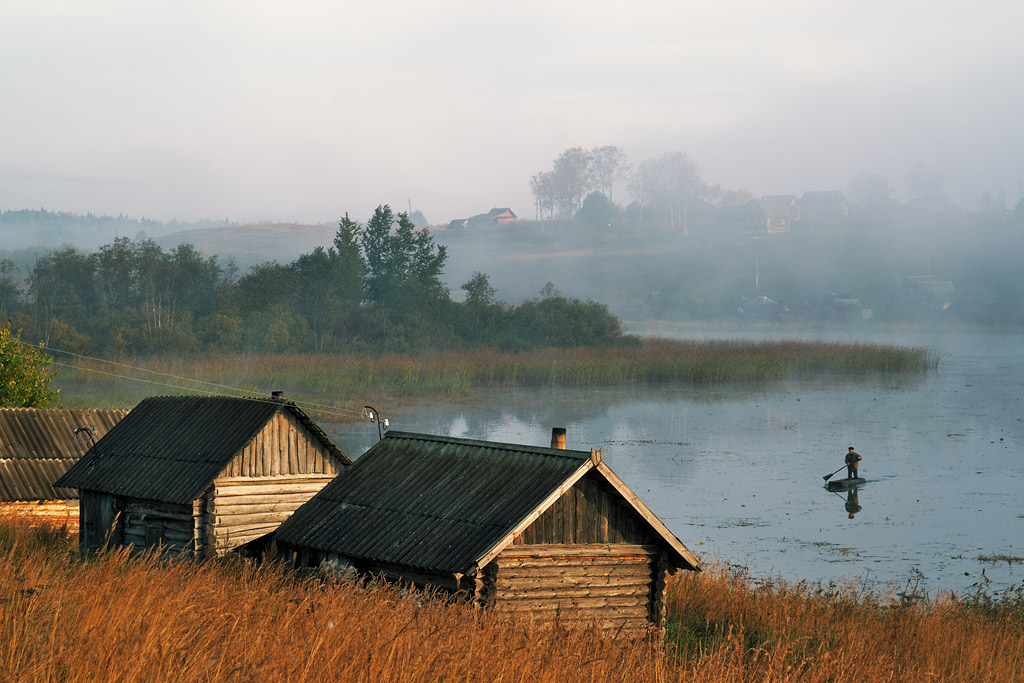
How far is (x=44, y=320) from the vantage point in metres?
83.6

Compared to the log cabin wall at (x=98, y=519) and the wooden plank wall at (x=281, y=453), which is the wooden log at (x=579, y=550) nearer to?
the wooden plank wall at (x=281, y=453)

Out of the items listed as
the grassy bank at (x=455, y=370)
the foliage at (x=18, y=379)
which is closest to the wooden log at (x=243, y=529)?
the foliage at (x=18, y=379)

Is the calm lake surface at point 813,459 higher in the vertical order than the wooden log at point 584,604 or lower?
lower

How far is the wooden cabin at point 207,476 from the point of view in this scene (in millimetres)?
21344

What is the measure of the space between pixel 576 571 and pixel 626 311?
16112 centimetres

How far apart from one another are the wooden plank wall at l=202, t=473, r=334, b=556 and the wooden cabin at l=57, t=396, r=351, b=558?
0.07 ft

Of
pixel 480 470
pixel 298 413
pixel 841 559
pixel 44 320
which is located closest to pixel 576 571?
pixel 480 470

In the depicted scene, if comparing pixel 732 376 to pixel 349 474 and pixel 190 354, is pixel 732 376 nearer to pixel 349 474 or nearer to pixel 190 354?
pixel 190 354

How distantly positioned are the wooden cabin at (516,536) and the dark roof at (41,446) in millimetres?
14369

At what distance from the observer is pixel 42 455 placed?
29328 mm

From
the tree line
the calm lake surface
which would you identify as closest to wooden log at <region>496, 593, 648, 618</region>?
the calm lake surface

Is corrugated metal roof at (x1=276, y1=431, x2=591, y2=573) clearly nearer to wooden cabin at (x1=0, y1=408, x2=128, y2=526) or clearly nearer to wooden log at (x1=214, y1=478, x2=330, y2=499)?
wooden log at (x1=214, y1=478, x2=330, y2=499)

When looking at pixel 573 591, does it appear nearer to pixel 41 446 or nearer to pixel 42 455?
pixel 42 455

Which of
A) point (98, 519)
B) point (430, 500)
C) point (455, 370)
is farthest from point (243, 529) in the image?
point (455, 370)
